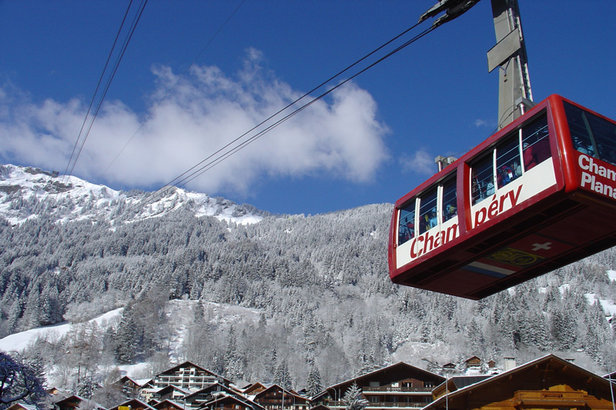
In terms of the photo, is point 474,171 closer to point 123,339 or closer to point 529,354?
point 529,354

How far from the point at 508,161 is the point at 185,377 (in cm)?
9454

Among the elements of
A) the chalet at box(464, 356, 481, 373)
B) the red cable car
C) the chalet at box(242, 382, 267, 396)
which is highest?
the chalet at box(464, 356, 481, 373)

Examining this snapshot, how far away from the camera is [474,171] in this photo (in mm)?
12492

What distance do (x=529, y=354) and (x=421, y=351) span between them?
4712cm

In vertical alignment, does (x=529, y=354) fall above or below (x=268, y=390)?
above

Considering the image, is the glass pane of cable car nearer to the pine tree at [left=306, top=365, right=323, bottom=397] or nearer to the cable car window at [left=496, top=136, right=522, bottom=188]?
the cable car window at [left=496, top=136, right=522, bottom=188]

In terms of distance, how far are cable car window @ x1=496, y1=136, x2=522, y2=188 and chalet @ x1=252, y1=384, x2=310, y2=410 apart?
68308 millimetres

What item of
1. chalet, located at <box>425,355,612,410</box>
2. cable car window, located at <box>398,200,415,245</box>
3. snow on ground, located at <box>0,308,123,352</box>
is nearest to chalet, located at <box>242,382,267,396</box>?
chalet, located at <box>425,355,612,410</box>

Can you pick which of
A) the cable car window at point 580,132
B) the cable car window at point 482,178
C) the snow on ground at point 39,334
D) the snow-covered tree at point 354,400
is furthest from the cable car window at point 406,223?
the snow on ground at point 39,334

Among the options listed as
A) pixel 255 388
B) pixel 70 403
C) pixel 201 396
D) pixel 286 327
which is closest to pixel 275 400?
pixel 201 396

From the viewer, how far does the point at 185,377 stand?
96.6 m

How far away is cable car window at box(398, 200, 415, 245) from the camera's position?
47.2 feet

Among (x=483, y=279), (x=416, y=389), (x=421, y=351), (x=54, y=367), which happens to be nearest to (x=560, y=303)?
(x=421, y=351)

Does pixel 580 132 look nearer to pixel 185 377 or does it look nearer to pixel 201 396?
pixel 201 396
